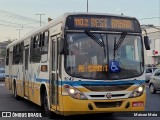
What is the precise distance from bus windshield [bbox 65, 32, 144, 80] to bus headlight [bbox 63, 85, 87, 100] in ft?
1.13

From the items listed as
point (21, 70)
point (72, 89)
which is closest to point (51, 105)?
point (72, 89)

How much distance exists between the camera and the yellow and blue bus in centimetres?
1040

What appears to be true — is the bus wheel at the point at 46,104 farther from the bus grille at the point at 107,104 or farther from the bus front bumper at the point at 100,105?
the bus grille at the point at 107,104

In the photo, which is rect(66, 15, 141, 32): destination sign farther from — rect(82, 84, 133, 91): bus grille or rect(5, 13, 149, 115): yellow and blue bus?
rect(82, 84, 133, 91): bus grille

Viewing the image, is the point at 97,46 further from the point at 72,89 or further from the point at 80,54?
the point at 72,89

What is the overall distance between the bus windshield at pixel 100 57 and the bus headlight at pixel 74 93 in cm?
35

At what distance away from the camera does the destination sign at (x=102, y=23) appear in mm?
10874

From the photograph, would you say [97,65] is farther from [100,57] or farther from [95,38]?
[95,38]

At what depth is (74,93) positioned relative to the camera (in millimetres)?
10344

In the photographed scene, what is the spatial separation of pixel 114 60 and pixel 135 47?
2.75 ft

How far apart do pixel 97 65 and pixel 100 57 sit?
246 mm

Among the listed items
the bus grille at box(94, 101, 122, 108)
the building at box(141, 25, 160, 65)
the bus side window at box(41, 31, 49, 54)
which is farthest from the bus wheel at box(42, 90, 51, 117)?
the building at box(141, 25, 160, 65)

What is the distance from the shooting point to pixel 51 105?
1177 cm

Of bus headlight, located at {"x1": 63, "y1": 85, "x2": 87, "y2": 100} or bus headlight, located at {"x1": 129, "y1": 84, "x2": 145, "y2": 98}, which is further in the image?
bus headlight, located at {"x1": 129, "y1": 84, "x2": 145, "y2": 98}
